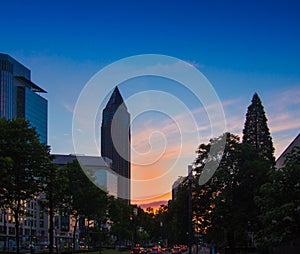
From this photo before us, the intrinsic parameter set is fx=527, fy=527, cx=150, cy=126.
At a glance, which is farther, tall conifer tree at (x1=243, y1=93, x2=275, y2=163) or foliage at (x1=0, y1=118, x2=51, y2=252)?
tall conifer tree at (x1=243, y1=93, x2=275, y2=163)

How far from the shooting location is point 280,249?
165 feet

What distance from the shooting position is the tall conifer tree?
93500 mm

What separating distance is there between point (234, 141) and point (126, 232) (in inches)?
3337

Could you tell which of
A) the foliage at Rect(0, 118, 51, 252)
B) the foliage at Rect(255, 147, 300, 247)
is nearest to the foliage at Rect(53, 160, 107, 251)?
the foliage at Rect(0, 118, 51, 252)

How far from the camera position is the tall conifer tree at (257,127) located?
93.5 meters

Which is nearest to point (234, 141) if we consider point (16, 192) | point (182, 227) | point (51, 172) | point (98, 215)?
point (182, 227)

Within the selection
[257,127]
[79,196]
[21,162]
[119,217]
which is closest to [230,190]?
[21,162]

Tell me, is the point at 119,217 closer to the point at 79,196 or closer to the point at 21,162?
the point at 79,196

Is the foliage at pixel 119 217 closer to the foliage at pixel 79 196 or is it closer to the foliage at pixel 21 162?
the foliage at pixel 79 196

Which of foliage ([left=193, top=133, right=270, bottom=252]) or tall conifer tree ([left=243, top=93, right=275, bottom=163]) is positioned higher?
tall conifer tree ([left=243, top=93, right=275, bottom=163])

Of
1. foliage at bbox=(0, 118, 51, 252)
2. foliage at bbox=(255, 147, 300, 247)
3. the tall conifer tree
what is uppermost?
the tall conifer tree

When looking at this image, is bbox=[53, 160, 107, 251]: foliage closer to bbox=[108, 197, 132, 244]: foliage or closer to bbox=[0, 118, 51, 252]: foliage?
bbox=[108, 197, 132, 244]: foliage

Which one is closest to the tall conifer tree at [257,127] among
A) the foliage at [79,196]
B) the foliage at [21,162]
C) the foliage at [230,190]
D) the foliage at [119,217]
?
the foliage at [79,196]

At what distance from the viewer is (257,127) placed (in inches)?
3743
